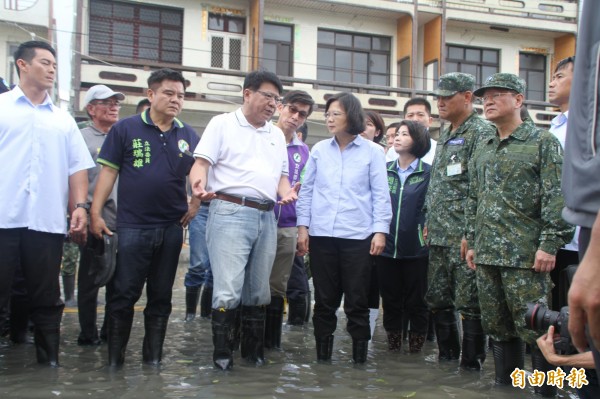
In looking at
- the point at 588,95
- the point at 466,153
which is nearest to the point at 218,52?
the point at 466,153

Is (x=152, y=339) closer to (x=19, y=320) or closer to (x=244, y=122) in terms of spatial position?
(x=19, y=320)

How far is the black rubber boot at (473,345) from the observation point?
14.7 ft

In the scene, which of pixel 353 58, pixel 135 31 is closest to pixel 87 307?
pixel 135 31

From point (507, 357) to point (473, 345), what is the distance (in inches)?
17.1

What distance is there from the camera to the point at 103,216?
5.24 m

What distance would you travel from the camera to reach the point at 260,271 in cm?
456

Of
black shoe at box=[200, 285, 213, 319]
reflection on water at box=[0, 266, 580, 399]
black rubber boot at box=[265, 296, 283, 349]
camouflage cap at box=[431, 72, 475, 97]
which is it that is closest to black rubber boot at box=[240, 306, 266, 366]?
reflection on water at box=[0, 266, 580, 399]

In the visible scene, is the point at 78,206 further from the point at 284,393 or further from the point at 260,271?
the point at 284,393

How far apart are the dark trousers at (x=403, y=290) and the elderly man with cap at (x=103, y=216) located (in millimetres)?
2237

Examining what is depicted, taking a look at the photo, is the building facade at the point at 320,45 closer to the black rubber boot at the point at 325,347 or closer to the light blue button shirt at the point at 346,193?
the light blue button shirt at the point at 346,193

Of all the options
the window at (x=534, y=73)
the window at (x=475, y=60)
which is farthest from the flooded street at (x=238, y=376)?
the window at (x=534, y=73)

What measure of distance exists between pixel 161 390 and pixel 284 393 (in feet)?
2.43

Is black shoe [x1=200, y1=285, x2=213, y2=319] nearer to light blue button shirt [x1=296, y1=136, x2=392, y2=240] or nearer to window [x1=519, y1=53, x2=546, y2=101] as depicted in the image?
light blue button shirt [x1=296, y1=136, x2=392, y2=240]

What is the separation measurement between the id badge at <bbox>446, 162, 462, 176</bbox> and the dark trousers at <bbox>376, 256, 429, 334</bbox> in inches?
32.4
